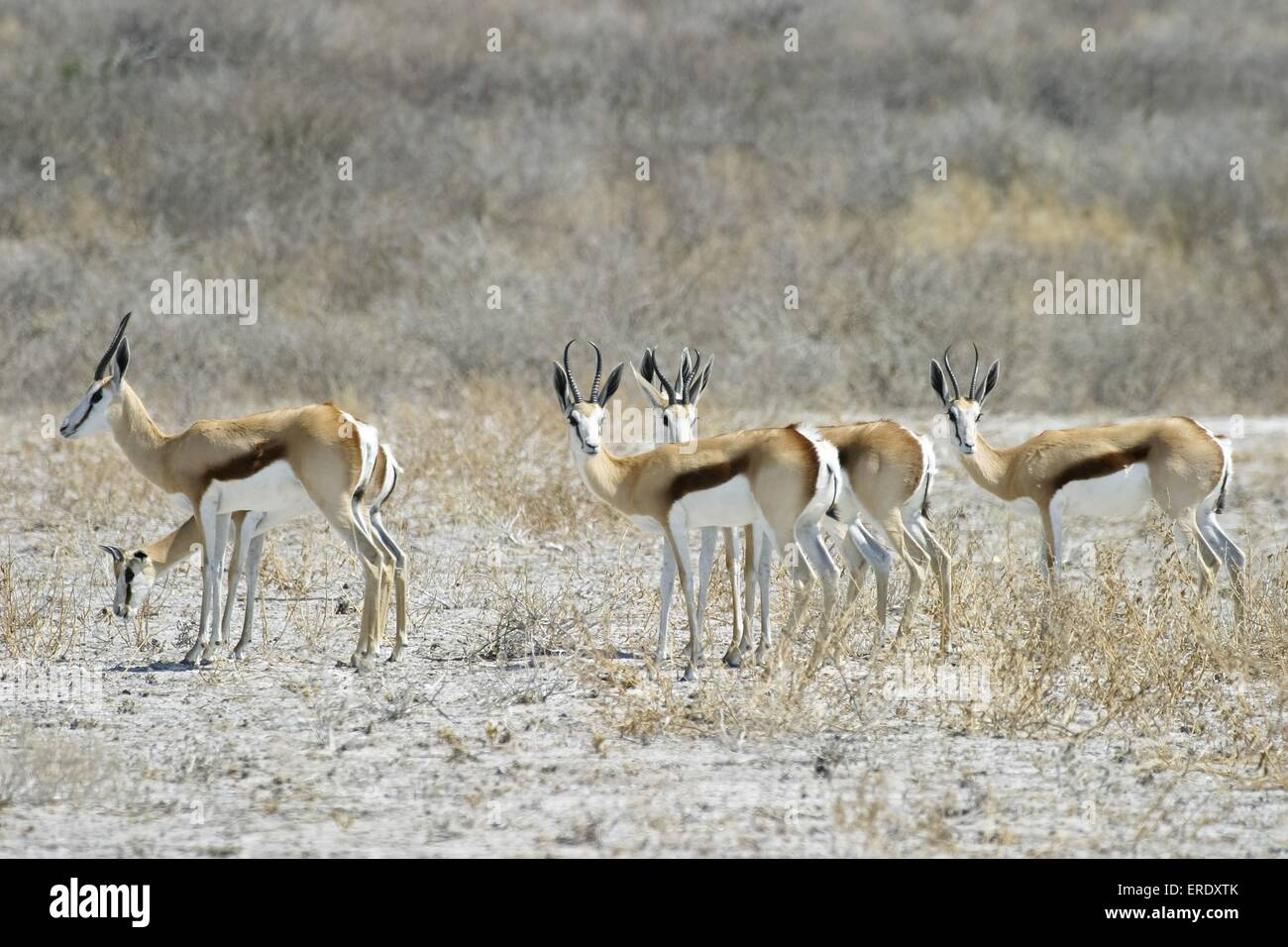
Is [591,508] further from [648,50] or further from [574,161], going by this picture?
[648,50]

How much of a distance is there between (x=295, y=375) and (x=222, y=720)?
35.9ft

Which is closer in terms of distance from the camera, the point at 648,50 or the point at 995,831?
the point at 995,831

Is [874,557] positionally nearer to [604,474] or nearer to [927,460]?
[927,460]

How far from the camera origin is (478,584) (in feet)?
31.9

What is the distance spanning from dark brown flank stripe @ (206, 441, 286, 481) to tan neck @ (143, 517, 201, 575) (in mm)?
626

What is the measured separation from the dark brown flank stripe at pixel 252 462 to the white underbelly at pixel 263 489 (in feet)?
0.06

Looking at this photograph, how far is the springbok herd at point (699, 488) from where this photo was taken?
25.6ft

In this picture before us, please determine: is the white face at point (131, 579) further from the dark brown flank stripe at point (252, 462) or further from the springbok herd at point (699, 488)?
the dark brown flank stripe at point (252, 462)

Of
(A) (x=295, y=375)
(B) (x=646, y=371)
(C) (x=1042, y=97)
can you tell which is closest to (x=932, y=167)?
(C) (x=1042, y=97)

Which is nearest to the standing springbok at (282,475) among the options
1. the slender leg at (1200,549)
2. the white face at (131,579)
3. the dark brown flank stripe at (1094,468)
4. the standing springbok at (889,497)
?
the white face at (131,579)

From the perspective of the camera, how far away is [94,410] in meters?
8.45

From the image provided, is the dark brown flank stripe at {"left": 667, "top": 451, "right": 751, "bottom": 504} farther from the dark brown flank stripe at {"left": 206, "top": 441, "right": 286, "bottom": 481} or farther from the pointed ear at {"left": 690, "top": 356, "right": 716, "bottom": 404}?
the dark brown flank stripe at {"left": 206, "top": 441, "right": 286, "bottom": 481}

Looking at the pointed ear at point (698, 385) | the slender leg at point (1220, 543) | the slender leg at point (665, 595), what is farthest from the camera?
the pointed ear at point (698, 385)

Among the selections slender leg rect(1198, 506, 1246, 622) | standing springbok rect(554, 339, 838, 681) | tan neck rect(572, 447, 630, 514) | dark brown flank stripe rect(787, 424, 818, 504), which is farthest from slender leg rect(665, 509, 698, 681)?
slender leg rect(1198, 506, 1246, 622)
